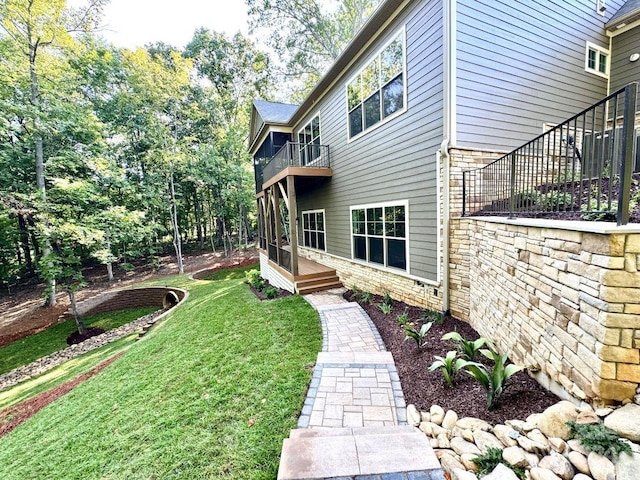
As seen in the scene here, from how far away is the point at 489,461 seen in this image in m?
1.94

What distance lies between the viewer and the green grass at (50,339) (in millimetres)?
8570

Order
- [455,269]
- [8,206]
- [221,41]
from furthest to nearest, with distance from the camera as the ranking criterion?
[221,41] → [8,206] → [455,269]

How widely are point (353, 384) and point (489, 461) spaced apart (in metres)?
1.69

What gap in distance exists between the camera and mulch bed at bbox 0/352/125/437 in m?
5.21

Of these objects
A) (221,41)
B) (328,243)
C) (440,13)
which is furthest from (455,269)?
(221,41)

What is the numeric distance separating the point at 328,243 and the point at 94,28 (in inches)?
564

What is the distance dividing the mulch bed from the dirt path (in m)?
5.85

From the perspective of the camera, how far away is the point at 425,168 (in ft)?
16.7

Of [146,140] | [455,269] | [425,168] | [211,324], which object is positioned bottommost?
[211,324]

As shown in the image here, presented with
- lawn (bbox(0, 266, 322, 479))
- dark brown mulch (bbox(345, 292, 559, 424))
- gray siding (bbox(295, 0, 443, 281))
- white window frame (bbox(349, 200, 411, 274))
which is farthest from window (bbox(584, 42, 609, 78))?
lawn (bbox(0, 266, 322, 479))

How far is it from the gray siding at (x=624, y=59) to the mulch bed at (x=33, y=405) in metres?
14.2

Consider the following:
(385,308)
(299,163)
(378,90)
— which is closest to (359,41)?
(378,90)

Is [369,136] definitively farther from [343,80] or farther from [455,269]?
[455,269]

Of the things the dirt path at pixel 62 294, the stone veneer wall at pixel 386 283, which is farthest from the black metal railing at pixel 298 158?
the dirt path at pixel 62 294
